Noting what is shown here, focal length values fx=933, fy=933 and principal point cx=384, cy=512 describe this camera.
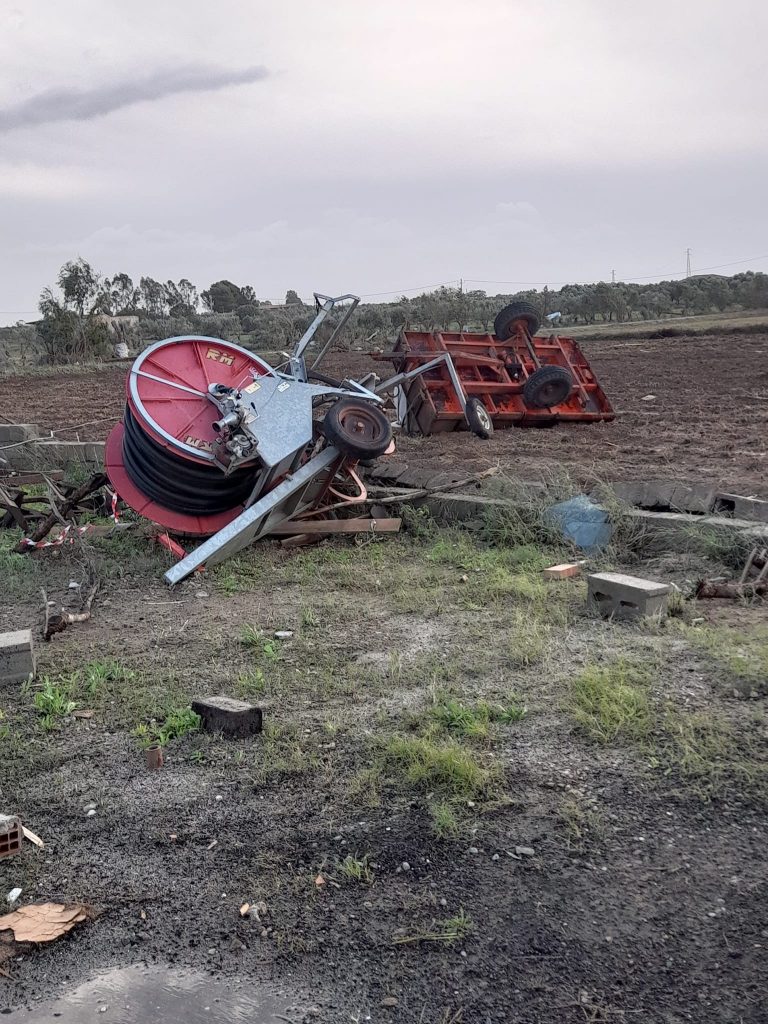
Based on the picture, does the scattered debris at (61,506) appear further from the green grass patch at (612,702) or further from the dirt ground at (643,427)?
the green grass patch at (612,702)

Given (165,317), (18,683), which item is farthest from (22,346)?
(18,683)

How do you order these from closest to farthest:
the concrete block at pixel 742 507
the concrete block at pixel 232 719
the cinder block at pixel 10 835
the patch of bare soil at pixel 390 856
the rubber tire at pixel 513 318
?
the patch of bare soil at pixel 390 856
the cinder block at pixel 10 835
the concrete block at pixel 232 719
the concrete block at pixel 742 507
the rubber tire at pixel 513 318

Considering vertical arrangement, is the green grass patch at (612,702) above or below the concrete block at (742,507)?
below

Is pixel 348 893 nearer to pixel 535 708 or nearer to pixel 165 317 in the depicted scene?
pixel 535 708

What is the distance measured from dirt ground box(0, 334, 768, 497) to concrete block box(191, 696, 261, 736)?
512cm

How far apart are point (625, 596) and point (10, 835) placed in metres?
3.64

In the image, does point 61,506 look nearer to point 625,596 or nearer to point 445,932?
point 625,596

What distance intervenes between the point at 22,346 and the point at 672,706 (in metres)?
43.0

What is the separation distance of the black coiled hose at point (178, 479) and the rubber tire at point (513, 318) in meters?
6.47

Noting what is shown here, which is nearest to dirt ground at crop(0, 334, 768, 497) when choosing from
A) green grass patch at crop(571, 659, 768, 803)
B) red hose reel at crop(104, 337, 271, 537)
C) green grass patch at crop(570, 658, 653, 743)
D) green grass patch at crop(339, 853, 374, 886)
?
red hose reel at crop(104, 337, 271, 537)

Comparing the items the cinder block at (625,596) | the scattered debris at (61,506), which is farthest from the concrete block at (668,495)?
the scattered debris at (61,506)

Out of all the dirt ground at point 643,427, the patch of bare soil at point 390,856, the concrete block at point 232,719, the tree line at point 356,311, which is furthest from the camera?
the tree line at point 356,311

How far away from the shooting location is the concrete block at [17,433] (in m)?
13.0

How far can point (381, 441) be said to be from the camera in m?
7.87
